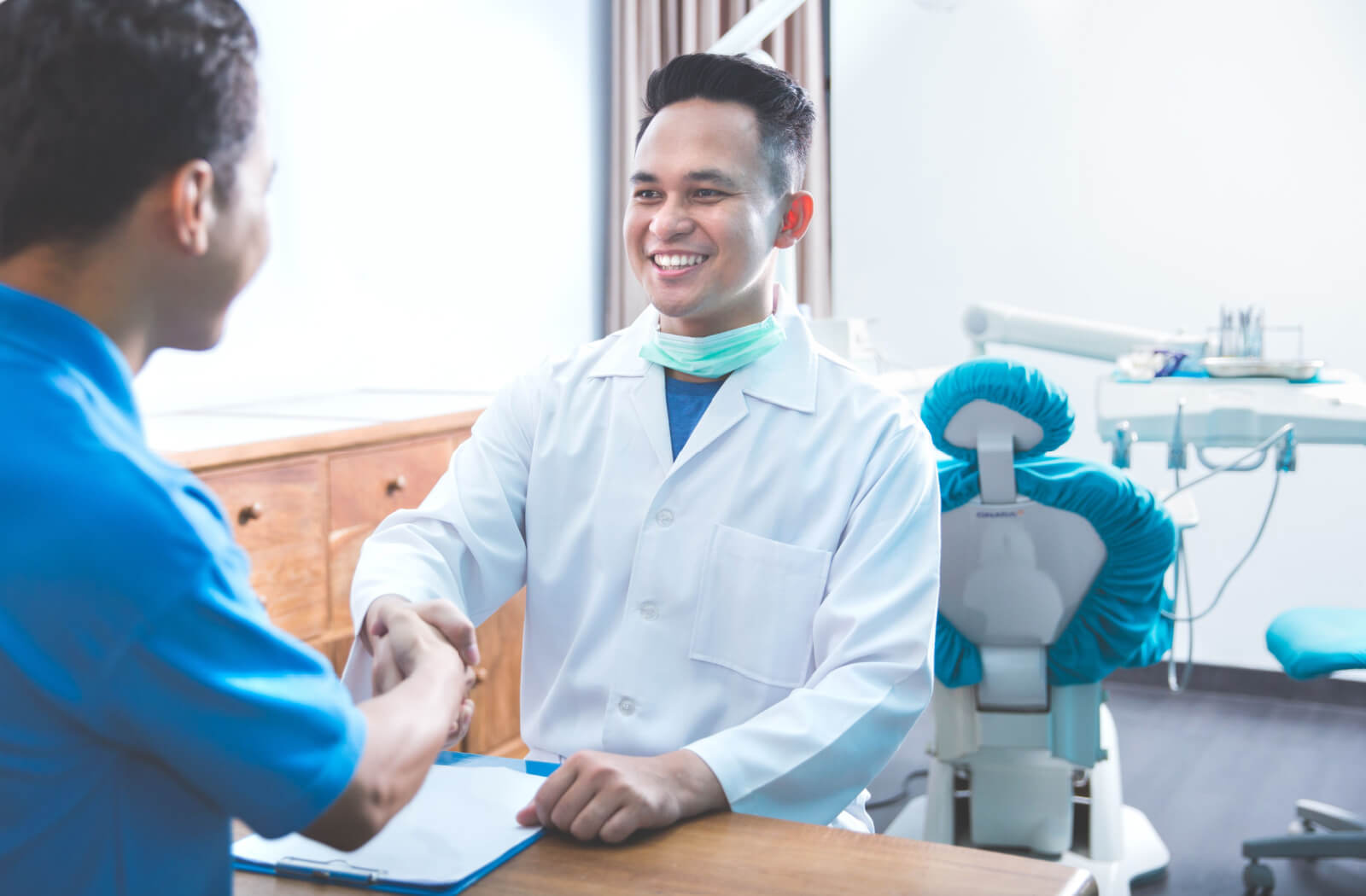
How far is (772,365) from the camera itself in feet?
4.67

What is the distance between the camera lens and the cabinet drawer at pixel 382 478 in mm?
2078

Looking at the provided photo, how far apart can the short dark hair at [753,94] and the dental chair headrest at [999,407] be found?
51cm

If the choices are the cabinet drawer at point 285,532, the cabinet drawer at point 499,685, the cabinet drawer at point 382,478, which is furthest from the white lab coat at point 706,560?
the cabinet drawer at point 499,685

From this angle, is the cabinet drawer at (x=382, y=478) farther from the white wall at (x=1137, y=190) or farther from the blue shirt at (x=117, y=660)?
the white wall at (x=1137, y=190)

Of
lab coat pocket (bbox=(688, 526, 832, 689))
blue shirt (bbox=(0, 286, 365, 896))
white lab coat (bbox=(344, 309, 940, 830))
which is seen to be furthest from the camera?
lab coat pocket (bbox=(688, 526, 832, 689))

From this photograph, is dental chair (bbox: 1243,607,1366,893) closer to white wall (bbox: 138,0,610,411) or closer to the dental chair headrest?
the dental chair headrest

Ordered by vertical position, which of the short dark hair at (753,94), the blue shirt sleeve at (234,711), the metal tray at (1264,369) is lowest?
the blue shirt sleeve at (234,711)

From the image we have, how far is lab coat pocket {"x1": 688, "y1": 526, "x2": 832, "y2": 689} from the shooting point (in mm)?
1283

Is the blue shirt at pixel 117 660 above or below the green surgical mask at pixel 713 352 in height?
below

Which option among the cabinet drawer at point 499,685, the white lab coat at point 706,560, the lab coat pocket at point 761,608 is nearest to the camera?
the white lab coat at point 706,560

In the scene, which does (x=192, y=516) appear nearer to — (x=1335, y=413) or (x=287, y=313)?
(x=287, y=313)

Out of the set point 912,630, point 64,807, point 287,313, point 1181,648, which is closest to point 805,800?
point 912,630

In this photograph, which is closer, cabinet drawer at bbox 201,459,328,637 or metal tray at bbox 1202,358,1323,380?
cabinet drawer at bbox 201,459,328,637

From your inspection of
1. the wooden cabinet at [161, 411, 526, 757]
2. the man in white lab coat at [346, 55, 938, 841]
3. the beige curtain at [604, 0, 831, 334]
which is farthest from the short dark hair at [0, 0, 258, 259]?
the beige curtain at [604, 0, 831, 334]
